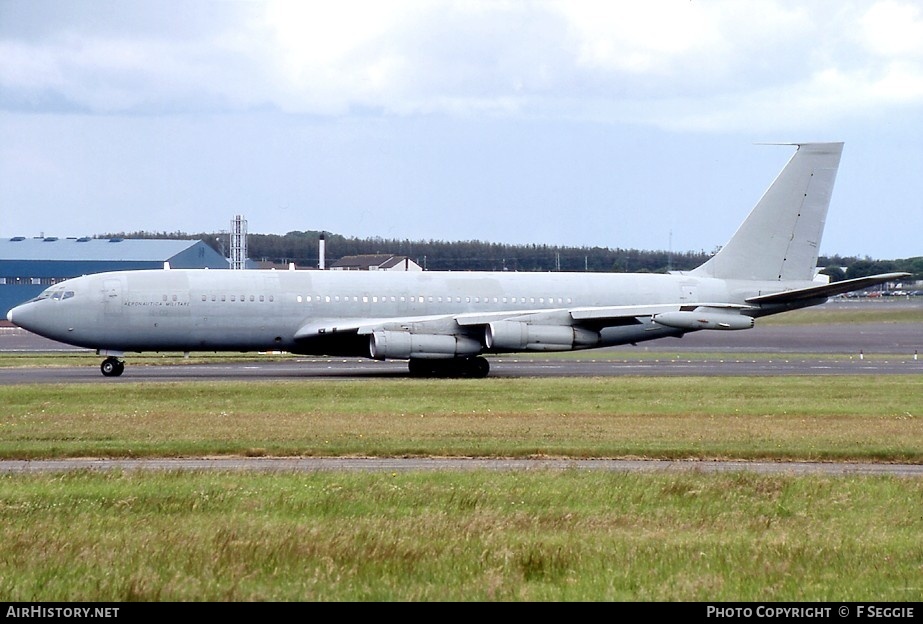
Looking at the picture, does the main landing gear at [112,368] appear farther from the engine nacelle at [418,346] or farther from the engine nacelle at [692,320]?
the engine nacelle at [692,320]

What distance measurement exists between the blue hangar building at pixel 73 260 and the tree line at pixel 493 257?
1329 cm

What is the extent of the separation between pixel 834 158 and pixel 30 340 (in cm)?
5223

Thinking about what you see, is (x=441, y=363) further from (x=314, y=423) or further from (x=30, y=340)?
(x=30, y=340)

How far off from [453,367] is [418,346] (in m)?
2.88

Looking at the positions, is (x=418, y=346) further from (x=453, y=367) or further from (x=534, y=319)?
(x=534, y=319)

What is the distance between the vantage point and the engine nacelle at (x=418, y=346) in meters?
41.5

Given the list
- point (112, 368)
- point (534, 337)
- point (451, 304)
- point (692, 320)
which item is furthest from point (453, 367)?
point (112, 368)

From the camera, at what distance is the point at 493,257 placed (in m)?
129

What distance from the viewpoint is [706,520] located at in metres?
14.4

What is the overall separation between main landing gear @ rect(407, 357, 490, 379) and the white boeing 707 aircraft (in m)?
0.05

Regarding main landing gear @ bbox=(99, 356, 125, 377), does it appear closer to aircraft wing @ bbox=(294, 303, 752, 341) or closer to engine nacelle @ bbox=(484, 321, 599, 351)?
aircraft wing @ bbox=(294, 303, 752, 341)

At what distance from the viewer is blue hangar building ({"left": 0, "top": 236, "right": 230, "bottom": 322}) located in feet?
360

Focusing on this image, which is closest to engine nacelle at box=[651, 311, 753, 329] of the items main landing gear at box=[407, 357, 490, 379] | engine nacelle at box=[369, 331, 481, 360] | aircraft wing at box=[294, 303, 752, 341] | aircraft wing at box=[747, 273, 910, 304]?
aircraft wing at box=[294, 303, 752, 341]

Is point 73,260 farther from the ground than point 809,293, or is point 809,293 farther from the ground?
point 73,260
